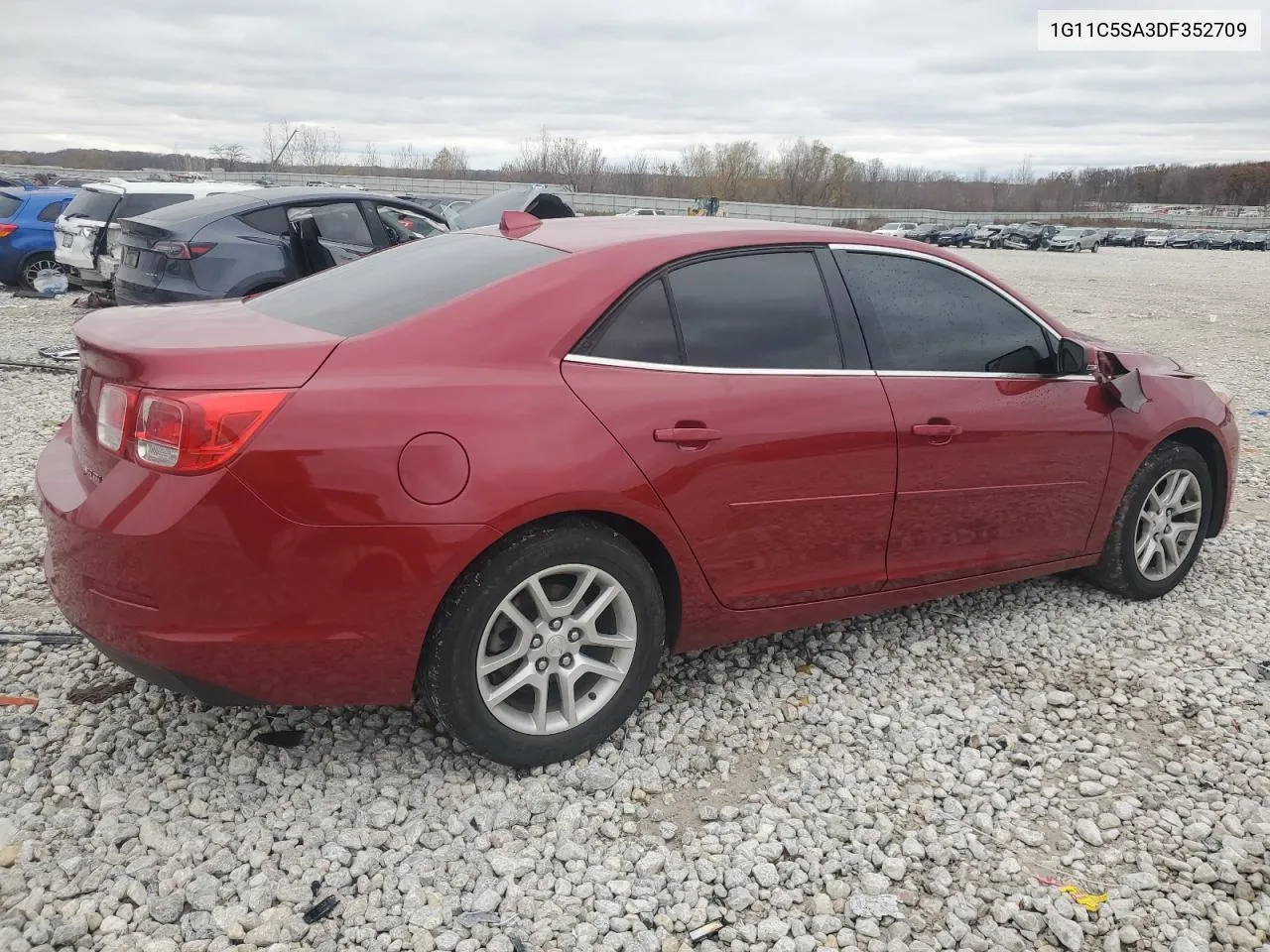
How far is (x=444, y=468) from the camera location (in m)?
2.67

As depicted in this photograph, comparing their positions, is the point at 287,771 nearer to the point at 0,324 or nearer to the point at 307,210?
the point at 307,210

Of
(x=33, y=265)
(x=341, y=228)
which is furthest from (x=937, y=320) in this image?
(x=33, y=265)

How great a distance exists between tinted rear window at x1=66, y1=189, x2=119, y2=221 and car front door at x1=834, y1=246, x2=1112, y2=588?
1149cm

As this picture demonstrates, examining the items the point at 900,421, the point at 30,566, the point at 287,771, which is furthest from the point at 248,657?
the point at 30,566

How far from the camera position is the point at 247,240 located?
8844 mm

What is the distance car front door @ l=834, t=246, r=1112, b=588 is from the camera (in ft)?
11.8

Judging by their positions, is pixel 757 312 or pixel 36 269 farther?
pixel 36 269

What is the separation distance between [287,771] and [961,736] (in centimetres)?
217

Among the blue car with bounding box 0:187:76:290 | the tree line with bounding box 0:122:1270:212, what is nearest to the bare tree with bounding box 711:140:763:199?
the tree line with bounding box 0:122:1270:212

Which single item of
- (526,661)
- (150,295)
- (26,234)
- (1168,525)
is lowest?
(526,661)

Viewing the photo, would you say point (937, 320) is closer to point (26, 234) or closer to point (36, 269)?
point (26, 234)

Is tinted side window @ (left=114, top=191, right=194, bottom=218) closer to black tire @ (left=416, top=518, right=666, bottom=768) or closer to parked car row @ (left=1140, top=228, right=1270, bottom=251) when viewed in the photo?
black tire @ (left=416, top=518, right=666, bottom=768)

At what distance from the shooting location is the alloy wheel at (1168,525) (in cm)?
450

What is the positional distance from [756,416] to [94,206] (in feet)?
39.8
